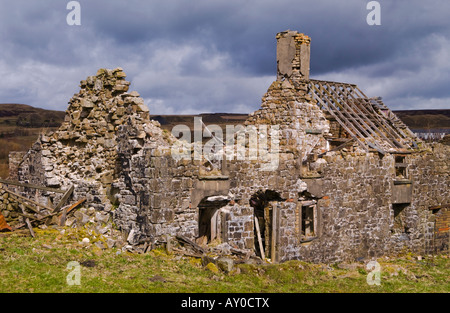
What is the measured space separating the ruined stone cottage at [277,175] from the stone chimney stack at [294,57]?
1.9 inches

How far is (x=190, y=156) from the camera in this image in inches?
512

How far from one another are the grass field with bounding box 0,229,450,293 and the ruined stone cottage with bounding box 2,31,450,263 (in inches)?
46.9

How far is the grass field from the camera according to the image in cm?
962

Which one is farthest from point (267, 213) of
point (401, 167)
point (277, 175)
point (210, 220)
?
point (401, 167)

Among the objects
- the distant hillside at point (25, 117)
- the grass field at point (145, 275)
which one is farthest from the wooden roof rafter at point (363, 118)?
the distant hillside at point (25, 117)

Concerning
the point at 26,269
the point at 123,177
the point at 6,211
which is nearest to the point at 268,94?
the point at 123,177

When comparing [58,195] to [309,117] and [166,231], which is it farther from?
[309,117]

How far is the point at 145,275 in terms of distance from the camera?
10742mm

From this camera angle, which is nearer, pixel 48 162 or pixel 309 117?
pixel 48 162

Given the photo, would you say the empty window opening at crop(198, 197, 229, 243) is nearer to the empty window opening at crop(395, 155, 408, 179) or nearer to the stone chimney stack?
the stone chimney stack

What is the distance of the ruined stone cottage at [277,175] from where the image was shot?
43.2ft

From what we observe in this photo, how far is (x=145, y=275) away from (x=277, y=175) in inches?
231

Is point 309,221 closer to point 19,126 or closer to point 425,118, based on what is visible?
point 19,126

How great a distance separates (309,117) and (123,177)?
777cm
